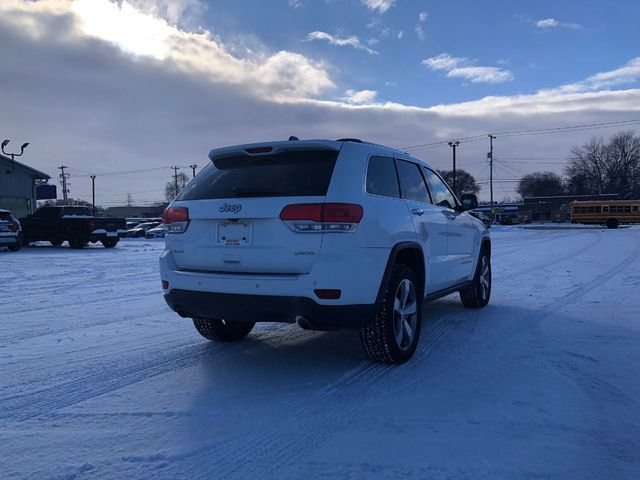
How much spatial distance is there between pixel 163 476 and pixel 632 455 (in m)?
2.40

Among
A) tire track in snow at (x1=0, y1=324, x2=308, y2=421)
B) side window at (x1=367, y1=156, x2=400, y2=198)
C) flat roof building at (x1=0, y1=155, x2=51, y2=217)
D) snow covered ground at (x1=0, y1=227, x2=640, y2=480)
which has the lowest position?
snow covered ground at (x1=0, y1=227, x2=640, y2=480)

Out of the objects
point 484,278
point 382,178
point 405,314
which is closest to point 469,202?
point 484,278

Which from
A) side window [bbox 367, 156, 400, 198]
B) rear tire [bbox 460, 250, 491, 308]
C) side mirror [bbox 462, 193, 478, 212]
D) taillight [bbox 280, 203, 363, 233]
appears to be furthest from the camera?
rear tire [bbox 460, 250, 491, 308]

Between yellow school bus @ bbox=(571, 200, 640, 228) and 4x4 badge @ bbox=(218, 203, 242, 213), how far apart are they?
48530 mm

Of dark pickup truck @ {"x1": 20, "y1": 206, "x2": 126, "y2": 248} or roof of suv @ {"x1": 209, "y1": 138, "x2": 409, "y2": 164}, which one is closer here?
roof of suv @ {"x1": 209, "y1": 138, "x2": 409, "y2": 164}

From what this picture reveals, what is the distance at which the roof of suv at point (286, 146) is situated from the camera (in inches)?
157

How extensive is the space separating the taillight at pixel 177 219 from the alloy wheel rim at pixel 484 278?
431 cm

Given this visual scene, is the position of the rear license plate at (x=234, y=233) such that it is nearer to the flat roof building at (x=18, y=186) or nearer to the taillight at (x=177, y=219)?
the taillight at (x=177, y=219)

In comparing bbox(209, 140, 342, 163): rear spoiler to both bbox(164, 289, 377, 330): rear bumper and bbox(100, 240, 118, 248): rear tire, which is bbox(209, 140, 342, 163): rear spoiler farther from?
bbox(100, 240, 118, 248): rear tire

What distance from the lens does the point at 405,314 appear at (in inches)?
173

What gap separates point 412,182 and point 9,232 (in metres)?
17.0

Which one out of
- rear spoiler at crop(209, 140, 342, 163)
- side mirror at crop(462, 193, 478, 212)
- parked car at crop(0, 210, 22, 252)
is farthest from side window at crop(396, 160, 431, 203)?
parked car at crop(0, 210, 22, 252)

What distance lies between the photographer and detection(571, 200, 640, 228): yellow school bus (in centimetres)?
4453

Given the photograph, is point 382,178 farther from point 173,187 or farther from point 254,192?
point 173,187
